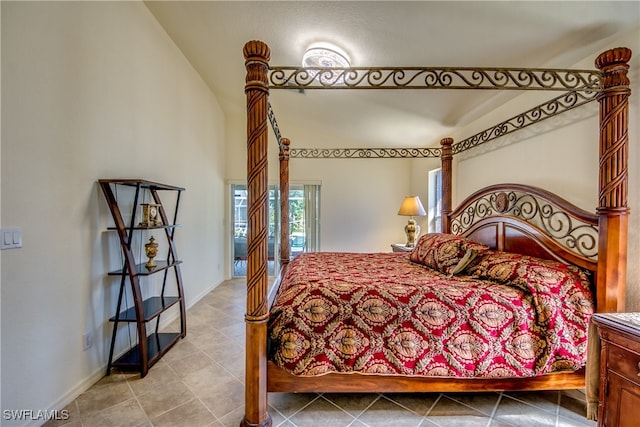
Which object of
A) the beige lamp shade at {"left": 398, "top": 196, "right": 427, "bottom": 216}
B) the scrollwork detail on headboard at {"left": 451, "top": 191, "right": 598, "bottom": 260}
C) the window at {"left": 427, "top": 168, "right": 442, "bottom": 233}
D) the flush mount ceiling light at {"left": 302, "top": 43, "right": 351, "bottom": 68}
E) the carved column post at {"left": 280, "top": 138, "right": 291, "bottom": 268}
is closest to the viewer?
the scrollwork detail on headboard at {"left": 451, "top": 191, "right": 598, "bottom": 260}

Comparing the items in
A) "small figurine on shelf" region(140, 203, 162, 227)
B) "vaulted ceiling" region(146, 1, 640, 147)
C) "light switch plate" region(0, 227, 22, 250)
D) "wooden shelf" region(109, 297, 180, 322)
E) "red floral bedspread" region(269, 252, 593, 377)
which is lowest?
"wooden shelf" region(109, 297, 180, 322)

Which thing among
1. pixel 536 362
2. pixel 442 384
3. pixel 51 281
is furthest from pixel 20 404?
pixel 536 362

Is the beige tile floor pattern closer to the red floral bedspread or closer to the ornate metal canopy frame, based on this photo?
the red floral bedspread

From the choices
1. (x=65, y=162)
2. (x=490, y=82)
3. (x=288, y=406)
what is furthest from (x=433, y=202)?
(x=65, y=162)

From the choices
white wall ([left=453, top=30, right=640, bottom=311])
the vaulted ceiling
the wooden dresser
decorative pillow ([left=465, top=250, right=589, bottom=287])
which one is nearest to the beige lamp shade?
the vaulted ceiling

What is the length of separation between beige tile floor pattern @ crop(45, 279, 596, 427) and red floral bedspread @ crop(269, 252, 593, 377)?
328mm

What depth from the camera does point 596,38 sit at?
1.81 m

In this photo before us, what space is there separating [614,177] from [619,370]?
1.01m

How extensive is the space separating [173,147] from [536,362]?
12.5 feet

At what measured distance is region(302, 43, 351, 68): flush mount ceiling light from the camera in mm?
2584

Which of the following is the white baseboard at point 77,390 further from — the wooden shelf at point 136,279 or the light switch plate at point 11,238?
the light switch plate at point 11,238

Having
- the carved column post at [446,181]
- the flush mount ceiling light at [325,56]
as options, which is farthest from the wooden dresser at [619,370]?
the flush mount ceiling light at [325,56]

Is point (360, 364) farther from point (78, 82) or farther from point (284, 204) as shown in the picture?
point (78, 82)

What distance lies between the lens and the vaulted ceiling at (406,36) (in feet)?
5.87
